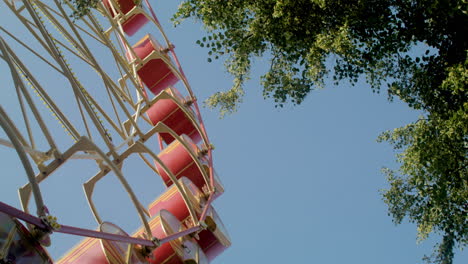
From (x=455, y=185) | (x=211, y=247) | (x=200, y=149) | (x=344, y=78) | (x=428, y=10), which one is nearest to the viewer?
(x=428, y=10)

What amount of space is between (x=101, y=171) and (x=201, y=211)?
2.88 meters

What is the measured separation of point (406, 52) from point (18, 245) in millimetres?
8549

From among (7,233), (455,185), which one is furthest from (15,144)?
(455,185)

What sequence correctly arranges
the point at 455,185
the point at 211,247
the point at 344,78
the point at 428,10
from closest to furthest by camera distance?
the point at 428,10
the point at 455,185
the point at 344,78
the point at 211,247

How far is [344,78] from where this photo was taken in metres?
12.6

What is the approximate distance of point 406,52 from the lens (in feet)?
40.4

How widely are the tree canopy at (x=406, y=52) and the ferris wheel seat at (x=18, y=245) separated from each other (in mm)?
5892

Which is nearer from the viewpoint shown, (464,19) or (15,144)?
(15,144)

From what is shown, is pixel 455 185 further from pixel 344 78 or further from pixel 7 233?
pixel 7 233

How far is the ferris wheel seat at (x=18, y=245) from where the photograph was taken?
6.91m

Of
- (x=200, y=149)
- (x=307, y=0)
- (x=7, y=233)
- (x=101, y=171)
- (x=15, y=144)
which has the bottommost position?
(x=7, y=233)

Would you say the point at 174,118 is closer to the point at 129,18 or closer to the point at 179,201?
the point at 179,201

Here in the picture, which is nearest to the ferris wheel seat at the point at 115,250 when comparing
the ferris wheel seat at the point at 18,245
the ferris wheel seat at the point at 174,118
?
the ferris wheel seat at the point at 18,245

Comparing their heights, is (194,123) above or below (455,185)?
above
